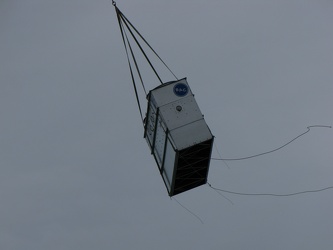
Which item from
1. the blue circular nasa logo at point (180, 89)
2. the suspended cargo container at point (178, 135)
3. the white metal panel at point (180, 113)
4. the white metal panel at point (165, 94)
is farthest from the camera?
the blue circular nasa logo at point (180, 89)

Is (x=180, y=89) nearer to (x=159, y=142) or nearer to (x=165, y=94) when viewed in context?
(x=165, y=94)

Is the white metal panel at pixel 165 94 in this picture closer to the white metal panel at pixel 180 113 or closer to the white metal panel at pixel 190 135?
the white metal panel at pixel 180 113

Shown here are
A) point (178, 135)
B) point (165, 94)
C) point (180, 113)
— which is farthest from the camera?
point (165, 94)

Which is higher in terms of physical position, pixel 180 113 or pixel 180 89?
pixel 180 89

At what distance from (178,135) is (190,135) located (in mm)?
562

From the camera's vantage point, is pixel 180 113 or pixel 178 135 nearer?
pixel 178 135

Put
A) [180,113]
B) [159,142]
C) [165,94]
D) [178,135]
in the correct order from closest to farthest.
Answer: [178,135] → [180,113] → [165,94] → [159,142]

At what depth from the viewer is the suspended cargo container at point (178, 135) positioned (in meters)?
31.8

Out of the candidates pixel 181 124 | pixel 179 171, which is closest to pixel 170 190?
pixel 179 171

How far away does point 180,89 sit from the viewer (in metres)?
32.9

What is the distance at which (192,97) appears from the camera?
32.6 meters

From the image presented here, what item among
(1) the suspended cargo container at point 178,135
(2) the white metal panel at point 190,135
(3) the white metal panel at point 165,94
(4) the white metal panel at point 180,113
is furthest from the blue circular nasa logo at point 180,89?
(2) the white metal panel at point 190,135

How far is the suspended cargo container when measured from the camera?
31.8 metres

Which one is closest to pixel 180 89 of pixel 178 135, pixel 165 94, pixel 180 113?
pixel 165 94
